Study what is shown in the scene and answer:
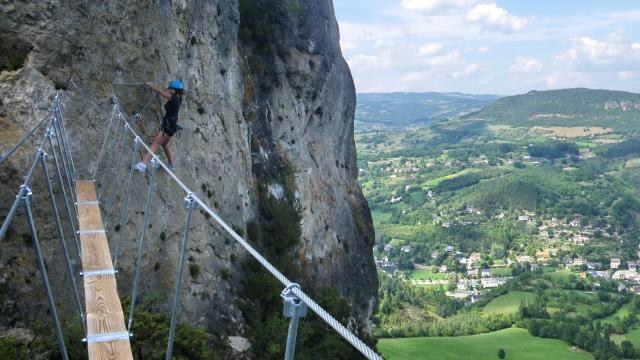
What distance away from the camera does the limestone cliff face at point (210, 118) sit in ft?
40.2

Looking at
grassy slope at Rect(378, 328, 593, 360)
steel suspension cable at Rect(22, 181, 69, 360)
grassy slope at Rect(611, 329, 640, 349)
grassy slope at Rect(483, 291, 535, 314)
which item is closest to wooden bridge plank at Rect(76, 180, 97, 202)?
steel suspension cable at Rect(22, 181, 69, 360)

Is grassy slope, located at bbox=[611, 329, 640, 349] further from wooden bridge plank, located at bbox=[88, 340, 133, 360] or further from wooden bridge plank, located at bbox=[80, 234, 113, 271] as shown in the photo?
wooden bridge plank, located at bbox=[88, 340, 133, 360]

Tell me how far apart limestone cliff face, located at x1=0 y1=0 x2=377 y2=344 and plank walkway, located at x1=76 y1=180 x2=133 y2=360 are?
5.98 feet

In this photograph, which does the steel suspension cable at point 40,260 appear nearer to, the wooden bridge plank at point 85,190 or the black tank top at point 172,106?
the wooden bridge plank at point 85,190

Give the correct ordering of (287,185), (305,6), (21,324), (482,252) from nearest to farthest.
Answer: (21,324)
(287,185)
(305,6)
(482,252)

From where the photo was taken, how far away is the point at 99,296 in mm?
7422

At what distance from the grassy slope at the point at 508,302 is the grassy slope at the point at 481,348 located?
25535 mm

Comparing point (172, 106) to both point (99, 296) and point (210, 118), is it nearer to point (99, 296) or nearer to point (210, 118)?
point (210, 118)

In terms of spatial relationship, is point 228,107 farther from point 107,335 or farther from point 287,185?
point 107,335

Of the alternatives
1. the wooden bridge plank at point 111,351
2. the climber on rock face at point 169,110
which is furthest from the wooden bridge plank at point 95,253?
the climber on rock face at point 169,110

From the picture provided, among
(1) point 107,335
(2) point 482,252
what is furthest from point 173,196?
(2) point 482,252

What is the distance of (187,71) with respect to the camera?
65.2ft

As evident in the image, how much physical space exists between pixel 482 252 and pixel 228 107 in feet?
609

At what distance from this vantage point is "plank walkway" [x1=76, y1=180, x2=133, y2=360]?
20.6 feet
